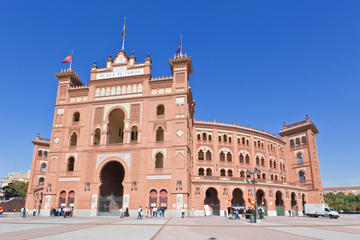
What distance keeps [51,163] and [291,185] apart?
141 ft

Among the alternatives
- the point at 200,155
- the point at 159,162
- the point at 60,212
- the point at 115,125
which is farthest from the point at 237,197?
the point at 60,212

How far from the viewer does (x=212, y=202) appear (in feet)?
152

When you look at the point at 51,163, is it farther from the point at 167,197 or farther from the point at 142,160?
the point at 167,197

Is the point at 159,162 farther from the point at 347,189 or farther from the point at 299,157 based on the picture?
the point at 347,189

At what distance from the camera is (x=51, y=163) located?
1502 inches

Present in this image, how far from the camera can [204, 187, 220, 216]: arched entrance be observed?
4301cm

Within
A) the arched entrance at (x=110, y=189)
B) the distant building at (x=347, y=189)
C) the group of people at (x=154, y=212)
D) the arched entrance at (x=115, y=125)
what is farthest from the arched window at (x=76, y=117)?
the distant building at (x=347, y=189)

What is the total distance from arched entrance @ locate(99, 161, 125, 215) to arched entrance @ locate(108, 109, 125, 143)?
4385 mm

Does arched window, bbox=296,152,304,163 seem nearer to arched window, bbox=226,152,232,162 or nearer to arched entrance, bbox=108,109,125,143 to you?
arched window, bbox=226,152,232,162

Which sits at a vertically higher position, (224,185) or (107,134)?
(107,134)

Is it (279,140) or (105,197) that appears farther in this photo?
(279,140)

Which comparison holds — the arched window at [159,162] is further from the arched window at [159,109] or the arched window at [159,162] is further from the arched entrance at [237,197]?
the arched entrance at [237,197]

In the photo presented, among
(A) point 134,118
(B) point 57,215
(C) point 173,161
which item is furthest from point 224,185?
(B) point 57,215

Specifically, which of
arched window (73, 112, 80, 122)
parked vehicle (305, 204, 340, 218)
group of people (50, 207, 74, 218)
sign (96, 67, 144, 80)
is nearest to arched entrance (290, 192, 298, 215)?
parked vehicle (305, 204, 340, 218)
